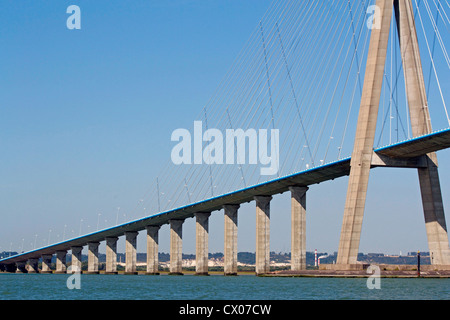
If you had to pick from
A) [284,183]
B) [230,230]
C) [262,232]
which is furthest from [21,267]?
[284,183]

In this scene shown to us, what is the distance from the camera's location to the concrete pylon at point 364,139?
63500mm

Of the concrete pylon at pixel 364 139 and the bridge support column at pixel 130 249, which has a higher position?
the concrete pylon at pixel 364 139

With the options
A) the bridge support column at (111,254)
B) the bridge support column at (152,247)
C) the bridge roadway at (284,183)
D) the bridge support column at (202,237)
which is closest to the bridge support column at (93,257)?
the bridge roadway at (284,183)

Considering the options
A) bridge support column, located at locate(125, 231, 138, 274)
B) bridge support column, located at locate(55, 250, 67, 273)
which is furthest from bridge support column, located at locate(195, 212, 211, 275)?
bridge support column, located at locate(55, 250, 67, 273)

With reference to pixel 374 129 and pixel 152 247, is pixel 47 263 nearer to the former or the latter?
pixel 152 247

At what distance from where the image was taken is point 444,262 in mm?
69000

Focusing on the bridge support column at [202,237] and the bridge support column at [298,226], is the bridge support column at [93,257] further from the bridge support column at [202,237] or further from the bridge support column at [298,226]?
the bridge support column at [298,226]

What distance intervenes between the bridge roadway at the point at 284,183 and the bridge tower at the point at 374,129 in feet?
4.41

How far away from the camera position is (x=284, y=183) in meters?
84.0

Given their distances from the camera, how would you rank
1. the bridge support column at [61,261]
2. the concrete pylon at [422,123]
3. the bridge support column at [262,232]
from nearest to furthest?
1. the concrete pylon at [422,123]
2. the bridge support column at [262,232]
3. the bridge support column at [61,261]

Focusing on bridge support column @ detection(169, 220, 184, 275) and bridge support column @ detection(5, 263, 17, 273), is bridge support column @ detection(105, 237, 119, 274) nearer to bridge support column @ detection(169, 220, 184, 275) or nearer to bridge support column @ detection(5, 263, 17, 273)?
bridge support column @ detection(169, 220, 184, 275)

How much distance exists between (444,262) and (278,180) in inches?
757
